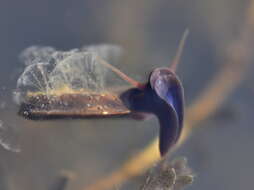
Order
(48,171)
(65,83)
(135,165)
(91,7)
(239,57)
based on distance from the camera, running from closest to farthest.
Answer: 1. (65,83)
2. (48,171)
3. (135,165)
4. (91,7)
5. (239,57)

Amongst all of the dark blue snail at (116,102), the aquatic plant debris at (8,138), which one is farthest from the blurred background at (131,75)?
the dark blue snail at (116,102)

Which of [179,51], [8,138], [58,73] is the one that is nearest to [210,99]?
[179,51]

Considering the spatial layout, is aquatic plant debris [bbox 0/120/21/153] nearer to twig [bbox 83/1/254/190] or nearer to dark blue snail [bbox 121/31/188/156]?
twig [bbox 83/1/254/190]

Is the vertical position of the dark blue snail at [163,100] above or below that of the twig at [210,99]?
above

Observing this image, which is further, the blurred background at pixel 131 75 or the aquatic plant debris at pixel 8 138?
the blurred background at pixel 131 75

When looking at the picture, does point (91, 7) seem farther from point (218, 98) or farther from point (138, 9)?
point (218, 98)

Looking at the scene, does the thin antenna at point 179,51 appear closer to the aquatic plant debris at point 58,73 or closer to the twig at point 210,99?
the twig at point 210,99

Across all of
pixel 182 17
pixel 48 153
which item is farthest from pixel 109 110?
pixel 182 17

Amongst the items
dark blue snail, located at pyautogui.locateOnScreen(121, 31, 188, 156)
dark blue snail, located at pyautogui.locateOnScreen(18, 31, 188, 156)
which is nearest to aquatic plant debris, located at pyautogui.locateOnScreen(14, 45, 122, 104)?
dark blue snail, located at pyautogui.locateOnScreen(18, 31, 188, 156)
